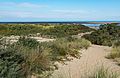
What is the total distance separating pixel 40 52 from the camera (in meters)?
12.9

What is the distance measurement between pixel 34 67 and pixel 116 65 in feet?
15.9

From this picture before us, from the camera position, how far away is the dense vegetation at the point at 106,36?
29.3 m

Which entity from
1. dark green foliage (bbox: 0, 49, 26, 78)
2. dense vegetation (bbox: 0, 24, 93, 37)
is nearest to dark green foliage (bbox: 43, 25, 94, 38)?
dense vegetation (bbox: 0, 24, 93, 37)

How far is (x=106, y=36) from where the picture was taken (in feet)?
102

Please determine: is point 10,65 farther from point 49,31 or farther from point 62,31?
point 49,31

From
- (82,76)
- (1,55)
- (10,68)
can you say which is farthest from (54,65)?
(10,68)

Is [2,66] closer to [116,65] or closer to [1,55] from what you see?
[1,55]

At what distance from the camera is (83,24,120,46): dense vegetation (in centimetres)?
2931

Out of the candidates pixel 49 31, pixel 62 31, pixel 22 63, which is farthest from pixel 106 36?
pixel 49 31

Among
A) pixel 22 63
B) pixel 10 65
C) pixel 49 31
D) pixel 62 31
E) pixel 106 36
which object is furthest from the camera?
pixel 49 31

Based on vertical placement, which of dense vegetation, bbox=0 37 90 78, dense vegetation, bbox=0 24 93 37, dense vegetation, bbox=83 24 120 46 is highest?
dense vegetation, bbox=0 37 90 78

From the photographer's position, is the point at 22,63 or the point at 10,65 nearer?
the point at 10,65

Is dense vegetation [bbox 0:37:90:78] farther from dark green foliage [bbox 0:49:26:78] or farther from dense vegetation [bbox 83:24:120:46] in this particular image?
dense vegetation [bbox 83:24:120:46]

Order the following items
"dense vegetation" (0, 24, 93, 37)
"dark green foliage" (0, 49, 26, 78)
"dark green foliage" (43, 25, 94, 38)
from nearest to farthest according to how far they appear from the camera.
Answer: "dark green foliage" (0, 49, 26, 78)
"dark green foliage" (43, 25, 94, 38)
"dense vegetation" (0, 24, 93, 37)
